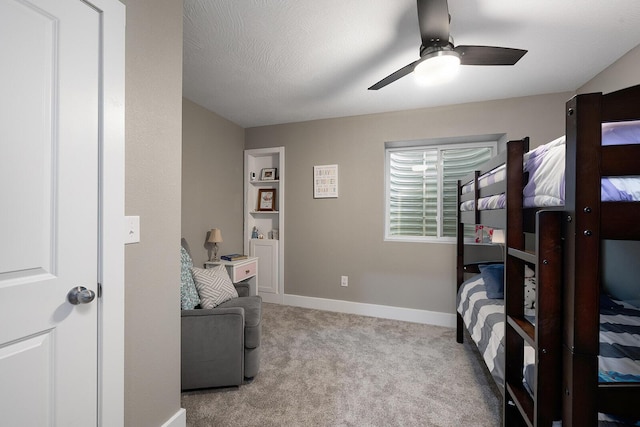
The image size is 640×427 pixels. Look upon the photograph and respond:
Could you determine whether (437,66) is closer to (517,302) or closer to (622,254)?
(517,302)

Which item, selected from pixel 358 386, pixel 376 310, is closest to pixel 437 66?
pixel 358 386

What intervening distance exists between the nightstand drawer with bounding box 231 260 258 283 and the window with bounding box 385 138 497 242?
1757 mm

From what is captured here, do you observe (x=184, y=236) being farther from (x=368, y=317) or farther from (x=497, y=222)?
(x=497, y=222)

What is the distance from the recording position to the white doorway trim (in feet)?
3.35

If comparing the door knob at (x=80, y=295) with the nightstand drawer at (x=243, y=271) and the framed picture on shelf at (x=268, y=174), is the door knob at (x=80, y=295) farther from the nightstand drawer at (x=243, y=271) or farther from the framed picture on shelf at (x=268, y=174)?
the framed picture on shelf at (x=268, y=174)

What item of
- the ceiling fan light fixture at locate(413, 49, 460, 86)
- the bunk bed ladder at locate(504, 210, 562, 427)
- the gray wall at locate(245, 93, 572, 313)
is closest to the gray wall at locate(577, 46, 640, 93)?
the gray wall at locate(245, 93, 572, 313)

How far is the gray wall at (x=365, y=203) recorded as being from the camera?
9.03ft

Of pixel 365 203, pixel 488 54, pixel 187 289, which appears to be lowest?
pixel 187 289

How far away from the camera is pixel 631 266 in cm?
201

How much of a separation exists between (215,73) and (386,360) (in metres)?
2.93

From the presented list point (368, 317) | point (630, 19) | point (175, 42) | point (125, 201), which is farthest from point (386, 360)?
point (630, 19)

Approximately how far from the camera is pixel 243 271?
3.06 m

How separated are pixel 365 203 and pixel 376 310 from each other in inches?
52.4

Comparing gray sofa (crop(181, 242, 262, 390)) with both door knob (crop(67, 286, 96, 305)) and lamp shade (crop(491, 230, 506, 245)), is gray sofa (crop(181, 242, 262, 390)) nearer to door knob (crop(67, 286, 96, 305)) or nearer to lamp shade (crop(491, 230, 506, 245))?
door knob (crop(67, 286, 96, 305))
